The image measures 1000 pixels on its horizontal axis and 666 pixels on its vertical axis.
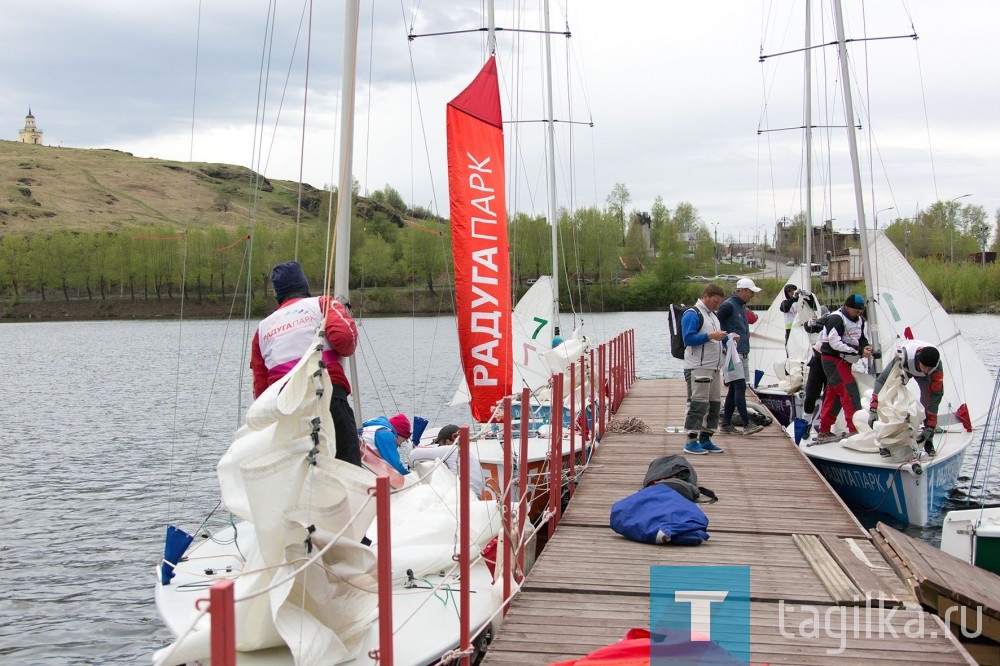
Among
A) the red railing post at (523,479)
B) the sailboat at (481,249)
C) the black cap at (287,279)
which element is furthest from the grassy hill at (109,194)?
the black cap at (287,279)

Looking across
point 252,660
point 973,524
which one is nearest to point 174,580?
point 252,660

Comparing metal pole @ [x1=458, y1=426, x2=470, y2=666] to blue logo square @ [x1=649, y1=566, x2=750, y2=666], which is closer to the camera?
blue logo square @ [x1=649, y1=566, x2=750, y2=666]

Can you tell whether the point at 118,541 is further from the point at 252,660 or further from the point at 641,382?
the point at 641,382

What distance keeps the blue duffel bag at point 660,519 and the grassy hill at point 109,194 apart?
120m

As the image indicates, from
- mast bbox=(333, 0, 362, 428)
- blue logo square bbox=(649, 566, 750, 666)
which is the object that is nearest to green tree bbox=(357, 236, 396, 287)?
mast bbox=(333, 0, 362, 428)

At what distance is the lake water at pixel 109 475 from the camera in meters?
9.95

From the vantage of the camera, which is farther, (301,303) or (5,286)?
(5,286)

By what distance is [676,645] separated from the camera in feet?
13.5

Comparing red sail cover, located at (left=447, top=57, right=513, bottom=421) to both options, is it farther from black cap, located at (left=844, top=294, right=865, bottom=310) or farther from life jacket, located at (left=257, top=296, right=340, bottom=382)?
black cap, located at (left=844, top=294, right=865, bottom=310)

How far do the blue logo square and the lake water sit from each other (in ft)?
10.8

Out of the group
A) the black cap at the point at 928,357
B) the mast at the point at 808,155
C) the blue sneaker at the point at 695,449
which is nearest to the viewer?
the black cap at the point at 928,357

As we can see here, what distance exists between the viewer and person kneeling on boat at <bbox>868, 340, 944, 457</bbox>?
9.85m

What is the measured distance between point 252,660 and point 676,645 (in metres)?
2.05

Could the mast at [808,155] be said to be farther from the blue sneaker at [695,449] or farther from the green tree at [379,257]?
the green tree at [379,257]
